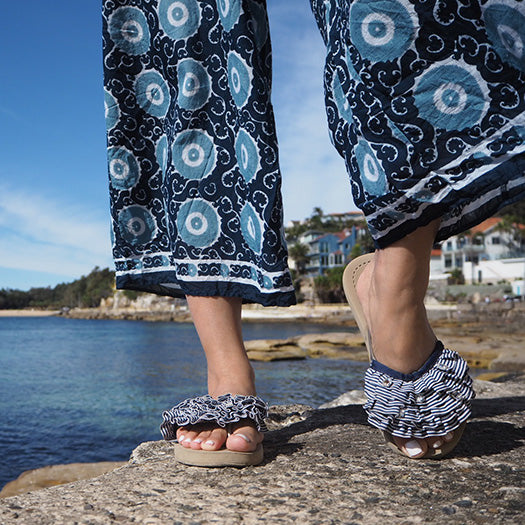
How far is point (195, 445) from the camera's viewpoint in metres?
1.35

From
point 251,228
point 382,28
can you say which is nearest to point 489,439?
point 251,228

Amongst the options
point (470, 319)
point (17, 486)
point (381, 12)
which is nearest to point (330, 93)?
point (381, 12)

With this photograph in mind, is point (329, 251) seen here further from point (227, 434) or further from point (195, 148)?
point (227, 434)

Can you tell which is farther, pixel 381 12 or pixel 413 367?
pixel 413 367

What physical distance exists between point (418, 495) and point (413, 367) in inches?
11.0

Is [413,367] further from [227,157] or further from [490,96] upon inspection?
[227,157]

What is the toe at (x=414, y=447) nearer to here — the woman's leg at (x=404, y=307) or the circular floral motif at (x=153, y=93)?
the woman's leg at (x=404, y=307)

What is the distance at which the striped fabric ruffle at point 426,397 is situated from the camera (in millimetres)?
1230

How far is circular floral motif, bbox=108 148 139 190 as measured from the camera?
165 centimetres

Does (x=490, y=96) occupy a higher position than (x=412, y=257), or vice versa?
(x=490, y=96)

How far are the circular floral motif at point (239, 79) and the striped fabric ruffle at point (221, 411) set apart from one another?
2.49 feet

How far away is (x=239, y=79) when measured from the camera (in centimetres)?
144

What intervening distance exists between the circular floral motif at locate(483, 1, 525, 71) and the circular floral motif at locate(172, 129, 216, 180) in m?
0.76

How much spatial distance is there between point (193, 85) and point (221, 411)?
86 centimetres
